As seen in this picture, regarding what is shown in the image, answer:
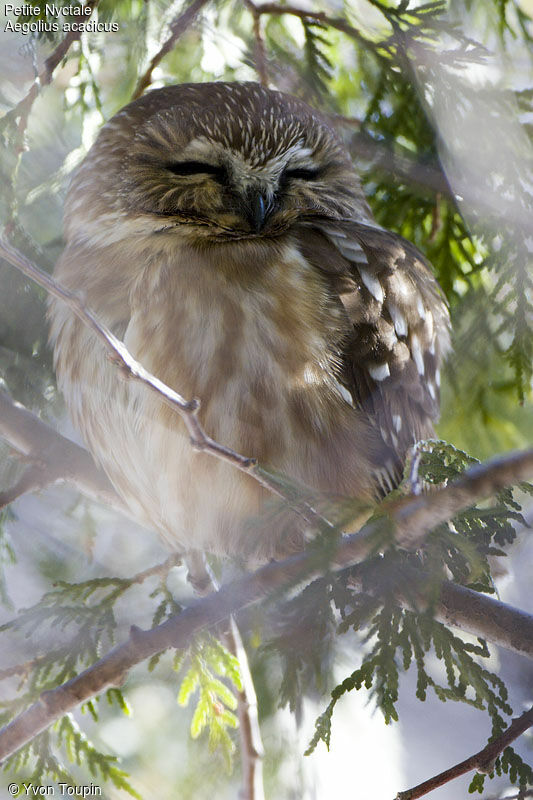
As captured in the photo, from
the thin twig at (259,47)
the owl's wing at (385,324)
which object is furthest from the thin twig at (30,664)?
the thin twig at (259,47)

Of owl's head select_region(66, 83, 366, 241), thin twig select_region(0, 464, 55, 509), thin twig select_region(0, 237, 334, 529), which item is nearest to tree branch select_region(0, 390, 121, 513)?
thin twig select_region(0, 464, 55, 509)

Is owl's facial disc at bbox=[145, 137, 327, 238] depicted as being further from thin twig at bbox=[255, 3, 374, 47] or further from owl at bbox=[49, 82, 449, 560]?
thin twig at bbox=[255, 3, 374, 47]

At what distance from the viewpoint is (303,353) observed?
2.05m

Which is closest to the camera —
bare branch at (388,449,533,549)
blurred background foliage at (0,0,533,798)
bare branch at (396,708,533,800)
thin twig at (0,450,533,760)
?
bare branch at (388,449,533,549)

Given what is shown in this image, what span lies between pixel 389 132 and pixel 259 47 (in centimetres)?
53

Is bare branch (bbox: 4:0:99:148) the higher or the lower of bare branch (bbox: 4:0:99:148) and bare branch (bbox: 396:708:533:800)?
the higher

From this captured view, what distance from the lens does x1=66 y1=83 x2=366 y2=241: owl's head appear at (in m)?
2.26

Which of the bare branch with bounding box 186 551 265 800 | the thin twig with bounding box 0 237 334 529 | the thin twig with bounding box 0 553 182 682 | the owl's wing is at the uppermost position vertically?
the thin twig with bounding box 0 237 334 529

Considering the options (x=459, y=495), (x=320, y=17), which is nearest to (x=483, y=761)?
(x=459, y=495)

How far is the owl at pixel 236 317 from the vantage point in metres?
2.02

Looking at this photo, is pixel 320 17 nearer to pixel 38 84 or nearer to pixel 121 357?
pixel 38 84

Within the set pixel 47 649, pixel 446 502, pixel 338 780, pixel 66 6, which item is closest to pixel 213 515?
pixel 47 649

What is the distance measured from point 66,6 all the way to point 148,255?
0.90m

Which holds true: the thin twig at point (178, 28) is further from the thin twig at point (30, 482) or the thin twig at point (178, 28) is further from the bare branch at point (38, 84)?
the thin twig at point (30, 482)
